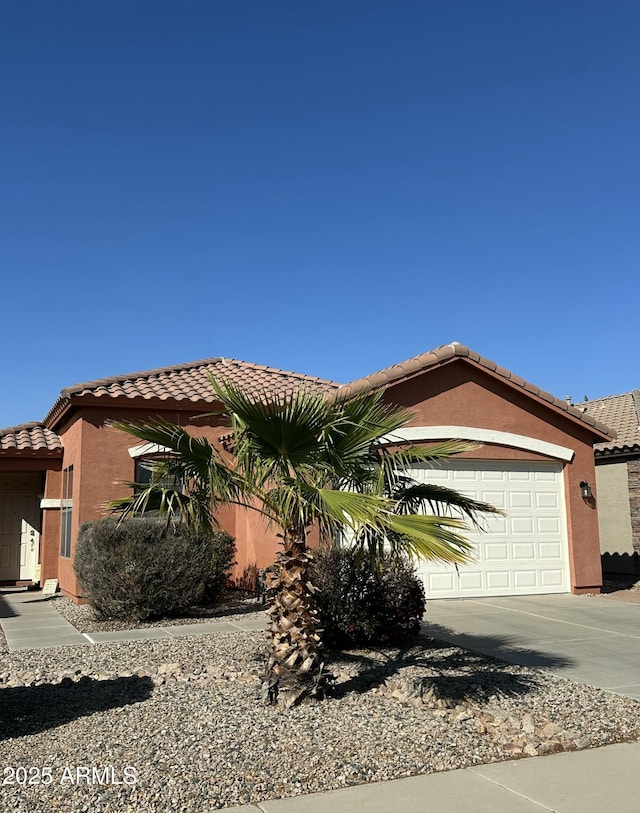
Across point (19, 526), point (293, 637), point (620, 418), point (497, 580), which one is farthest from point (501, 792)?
point (620, 418)

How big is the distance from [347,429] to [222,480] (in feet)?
4.29

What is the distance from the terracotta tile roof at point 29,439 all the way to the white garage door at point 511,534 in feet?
27.9

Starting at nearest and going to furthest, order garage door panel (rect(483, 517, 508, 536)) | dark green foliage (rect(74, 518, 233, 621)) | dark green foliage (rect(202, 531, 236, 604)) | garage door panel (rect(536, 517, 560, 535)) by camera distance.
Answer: dark green foliage (rect(74, 518, 233, 621))
dark green foliage (rect(202, 531, 236, 604))
garage door panel (rect(483, 517, 508, 536))
garage door panel (rect(536, 517, 560, 535))

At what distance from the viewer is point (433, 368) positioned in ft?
45.5

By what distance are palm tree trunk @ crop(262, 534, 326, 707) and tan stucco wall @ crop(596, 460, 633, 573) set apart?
559 inches

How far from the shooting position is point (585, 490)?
14.8 meters

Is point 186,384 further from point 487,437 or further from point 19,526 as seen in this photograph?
point 487,437

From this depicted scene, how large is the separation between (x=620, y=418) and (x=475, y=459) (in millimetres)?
9298

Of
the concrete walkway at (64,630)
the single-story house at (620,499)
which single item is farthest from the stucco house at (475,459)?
the single-story house at (620,499)

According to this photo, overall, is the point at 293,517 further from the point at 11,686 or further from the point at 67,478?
the point at 67,478

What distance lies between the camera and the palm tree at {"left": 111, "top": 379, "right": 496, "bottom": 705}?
641 cm

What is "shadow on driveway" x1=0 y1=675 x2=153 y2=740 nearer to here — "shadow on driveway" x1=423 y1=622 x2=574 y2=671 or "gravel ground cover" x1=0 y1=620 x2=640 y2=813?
"gravel ground cover" x1=0 y1=620 x2=640 y2=813

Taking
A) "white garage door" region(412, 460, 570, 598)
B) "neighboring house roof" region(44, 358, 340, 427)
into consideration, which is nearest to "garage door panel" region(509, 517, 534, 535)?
"white garage door" region(412, 460, 570, 598)

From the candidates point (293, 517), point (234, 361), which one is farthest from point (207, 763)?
point (234, 361)
